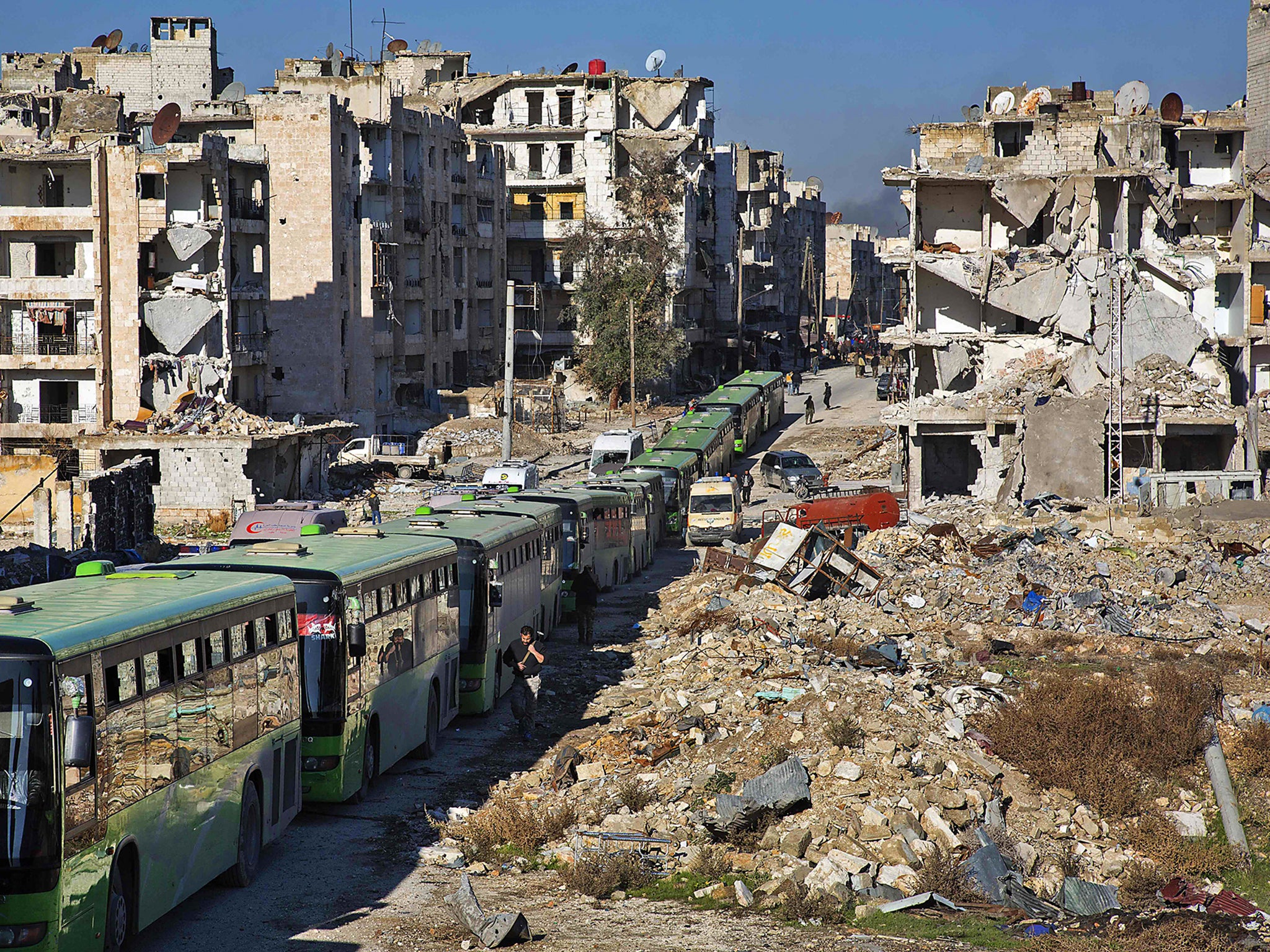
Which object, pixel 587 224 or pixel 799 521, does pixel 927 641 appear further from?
pixel 587 224

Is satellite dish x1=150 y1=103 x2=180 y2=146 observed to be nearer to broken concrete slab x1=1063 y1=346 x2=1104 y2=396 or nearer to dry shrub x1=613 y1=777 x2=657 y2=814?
broken concrete slab x1=1063 y1=346 x2=1104 y2=396

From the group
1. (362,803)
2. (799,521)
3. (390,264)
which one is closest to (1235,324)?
(799,521)

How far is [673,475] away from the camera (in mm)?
46969

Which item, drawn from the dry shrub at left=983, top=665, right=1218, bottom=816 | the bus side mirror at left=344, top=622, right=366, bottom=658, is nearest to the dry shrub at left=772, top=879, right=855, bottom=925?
the dry shrub at left=983, top=665, right=1218, bottom=816

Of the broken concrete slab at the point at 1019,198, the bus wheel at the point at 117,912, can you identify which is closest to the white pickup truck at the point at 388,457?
the broken concrete slab at the point at 1019,198

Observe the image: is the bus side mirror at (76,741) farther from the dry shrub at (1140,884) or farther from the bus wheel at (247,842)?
the dry shrub at (1140,884)

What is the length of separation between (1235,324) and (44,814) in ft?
168

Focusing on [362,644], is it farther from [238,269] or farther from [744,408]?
[744,408]

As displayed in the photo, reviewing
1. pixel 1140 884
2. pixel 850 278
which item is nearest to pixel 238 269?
pixel 1140 884

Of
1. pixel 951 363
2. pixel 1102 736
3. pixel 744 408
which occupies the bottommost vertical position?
pixel 1102 736

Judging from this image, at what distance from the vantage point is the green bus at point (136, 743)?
9.65 m

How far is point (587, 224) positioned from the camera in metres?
81.1

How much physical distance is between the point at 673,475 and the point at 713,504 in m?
3.69

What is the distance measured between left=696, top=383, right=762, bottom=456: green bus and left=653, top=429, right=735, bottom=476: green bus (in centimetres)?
310
